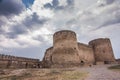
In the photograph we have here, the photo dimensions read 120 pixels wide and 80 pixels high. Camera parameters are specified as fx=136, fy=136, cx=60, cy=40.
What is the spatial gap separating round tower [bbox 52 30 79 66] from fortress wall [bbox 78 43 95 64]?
12.4 feet

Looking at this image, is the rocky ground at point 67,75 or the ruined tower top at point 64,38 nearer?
the rocky ground at point 67,75

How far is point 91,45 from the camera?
34.8 m

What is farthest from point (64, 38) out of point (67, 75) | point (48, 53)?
point (67, 75)

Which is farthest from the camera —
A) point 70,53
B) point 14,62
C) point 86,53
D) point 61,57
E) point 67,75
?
point 86,53

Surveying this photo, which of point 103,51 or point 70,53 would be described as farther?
point 103,51

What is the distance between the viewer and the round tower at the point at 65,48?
24.8m

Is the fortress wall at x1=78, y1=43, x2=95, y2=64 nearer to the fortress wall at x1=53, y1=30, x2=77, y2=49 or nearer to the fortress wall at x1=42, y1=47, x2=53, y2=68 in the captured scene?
the fortress wall at x1=53, y1=30, x2=77, y2=49

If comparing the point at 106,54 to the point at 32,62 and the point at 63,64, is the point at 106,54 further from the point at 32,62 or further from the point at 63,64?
the point at 32,62

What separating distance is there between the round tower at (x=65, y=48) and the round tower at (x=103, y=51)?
9.65 meters

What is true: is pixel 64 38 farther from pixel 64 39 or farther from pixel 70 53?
pixel 70 53

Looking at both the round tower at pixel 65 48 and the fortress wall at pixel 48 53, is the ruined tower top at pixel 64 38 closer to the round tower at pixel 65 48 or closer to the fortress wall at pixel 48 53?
the round tower at pixel 65 48

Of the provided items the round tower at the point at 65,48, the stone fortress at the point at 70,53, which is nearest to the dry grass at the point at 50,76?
the stone fortress at the point at 70,53

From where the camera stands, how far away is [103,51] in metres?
33.5

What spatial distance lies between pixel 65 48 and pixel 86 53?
780 centimetres
